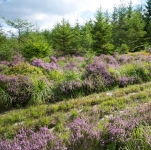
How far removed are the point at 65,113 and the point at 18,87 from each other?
2.64m

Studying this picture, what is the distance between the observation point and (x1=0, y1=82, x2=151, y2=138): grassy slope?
4.89m

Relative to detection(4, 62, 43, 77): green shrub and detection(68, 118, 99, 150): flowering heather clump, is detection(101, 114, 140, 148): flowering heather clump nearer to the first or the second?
detection(68, 118, 99, 150): flowering heather clump

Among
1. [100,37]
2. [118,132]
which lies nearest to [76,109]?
[118,132]

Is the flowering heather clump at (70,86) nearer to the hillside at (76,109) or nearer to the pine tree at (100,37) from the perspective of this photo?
the hillside at (76,109)

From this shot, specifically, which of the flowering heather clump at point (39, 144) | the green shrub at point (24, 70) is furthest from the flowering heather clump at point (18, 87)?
the flowering heather clump at point (39, 144)

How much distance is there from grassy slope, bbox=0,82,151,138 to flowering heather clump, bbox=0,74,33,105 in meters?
1.11

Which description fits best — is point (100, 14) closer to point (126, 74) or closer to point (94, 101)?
point (126, 74)

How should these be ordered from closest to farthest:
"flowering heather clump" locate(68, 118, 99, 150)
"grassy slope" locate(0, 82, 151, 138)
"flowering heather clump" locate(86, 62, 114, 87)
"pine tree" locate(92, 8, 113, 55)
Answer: "flowering heather clump" locate(68, 118, 99, 150), "grassy slope" locate(0, 82, 151, 138), "flowering heather clump" locate(86, 62, 114, 87), "pine tree" locate(92, 8, 113, 55)

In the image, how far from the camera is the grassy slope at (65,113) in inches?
193

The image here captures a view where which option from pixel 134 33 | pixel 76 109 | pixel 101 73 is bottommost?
pixel 76 109

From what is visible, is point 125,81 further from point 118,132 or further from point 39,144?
point 39,144

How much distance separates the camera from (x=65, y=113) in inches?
226

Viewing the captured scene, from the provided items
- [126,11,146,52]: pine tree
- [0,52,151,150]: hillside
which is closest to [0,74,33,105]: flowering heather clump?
[0,52,151,150]: hillside

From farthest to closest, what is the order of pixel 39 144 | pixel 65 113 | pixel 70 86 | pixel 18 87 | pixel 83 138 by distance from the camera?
pixel 70 86
pixel 18 87
pixel 65 113
pixel 83 138
pixel 39 144
